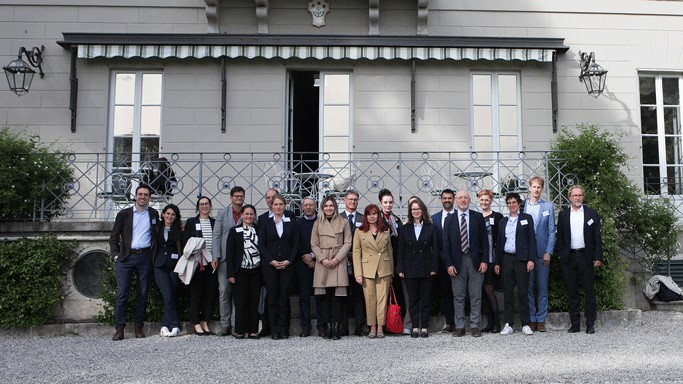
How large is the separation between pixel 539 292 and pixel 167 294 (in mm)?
4311

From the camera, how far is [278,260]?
742cm

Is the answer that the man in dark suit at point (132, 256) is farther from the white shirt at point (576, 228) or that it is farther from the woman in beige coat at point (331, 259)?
the white shirt at point (576, 228)

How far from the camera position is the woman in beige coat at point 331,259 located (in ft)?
24.0

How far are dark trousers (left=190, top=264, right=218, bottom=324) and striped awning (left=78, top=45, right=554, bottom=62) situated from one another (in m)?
4.16

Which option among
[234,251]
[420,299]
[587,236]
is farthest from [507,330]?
[234,251]

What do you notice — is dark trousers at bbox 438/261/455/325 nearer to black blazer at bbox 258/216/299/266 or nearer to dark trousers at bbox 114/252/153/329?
black blazer at bbox 258/216/299/266

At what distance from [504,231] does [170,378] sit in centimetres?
406

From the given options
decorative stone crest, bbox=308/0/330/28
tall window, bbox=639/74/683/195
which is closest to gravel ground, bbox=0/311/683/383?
tall window, bbox=639/74/683/195

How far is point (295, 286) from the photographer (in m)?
7.94

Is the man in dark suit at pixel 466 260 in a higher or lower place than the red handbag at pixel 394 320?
higher

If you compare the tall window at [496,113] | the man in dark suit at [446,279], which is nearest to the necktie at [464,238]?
Answer: the man in dark suit at [446,279]

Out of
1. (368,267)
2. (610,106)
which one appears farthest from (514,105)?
(368,267)

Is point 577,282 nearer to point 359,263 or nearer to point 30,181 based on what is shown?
point 359,263

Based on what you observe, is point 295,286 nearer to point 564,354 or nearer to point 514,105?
point 564,354
